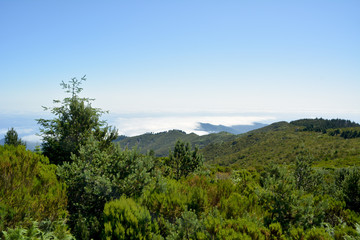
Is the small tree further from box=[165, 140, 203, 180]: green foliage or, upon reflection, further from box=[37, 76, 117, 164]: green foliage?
box=[165, 140, 203, 180]: green foliage

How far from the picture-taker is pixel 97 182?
28.1ft

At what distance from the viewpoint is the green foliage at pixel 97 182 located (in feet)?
27.7

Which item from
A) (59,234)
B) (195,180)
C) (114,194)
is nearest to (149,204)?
(114,194)

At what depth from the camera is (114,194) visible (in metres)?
9.02

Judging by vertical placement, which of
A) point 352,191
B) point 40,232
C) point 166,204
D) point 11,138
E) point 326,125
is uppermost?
point 40,232

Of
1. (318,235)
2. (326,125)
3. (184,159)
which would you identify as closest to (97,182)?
(318,235)

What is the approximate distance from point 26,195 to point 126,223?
3.60 m

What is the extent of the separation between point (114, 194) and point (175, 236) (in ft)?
13.5

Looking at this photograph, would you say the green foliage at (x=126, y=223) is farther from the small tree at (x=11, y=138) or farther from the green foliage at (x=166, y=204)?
the small tree at (x=11, y=138)

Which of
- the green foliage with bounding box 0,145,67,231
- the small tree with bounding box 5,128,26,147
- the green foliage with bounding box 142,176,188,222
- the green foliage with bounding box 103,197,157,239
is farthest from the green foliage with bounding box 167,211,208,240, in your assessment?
the small tree with bounding box 5,128,26,147

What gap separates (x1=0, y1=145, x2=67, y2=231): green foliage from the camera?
6086 millimetres

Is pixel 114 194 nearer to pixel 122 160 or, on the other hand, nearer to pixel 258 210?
pixel 122 160

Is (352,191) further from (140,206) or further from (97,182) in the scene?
(97,182)

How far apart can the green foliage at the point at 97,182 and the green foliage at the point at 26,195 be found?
2.32 feet
